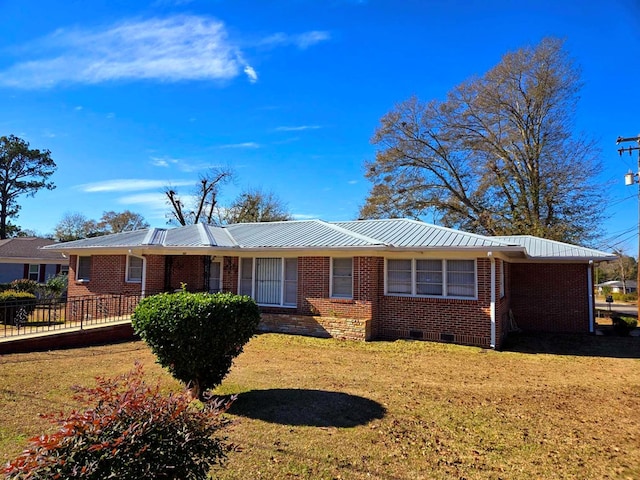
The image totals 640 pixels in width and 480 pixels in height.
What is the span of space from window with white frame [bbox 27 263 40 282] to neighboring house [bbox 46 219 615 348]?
1486cm

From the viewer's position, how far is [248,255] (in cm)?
1411

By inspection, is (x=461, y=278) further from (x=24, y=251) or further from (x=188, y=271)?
(x=24, y=251)

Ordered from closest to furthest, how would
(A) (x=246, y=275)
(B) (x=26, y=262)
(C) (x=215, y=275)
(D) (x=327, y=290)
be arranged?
(D) (x=327, y=290) < (A) (x=246, y=275) < (C) (x=215, y=275) < (B) (x=26, y=262)

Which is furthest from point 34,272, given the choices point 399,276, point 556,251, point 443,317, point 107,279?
point 556,251

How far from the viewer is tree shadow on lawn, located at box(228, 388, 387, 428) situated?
5.40 m

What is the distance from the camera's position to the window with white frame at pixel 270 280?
13.7 metres

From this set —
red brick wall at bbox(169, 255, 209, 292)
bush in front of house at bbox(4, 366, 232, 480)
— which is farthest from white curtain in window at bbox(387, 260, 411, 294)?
bush in front of house at bbox(4, 366, 232, 480)

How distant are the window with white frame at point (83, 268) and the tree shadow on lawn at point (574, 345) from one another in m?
15.6

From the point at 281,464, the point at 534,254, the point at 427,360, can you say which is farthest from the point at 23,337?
the point at 534,254

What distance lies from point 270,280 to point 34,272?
22607 mm

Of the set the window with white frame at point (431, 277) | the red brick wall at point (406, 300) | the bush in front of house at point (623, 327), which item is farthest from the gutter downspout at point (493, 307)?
the bush in front of house at point (623, 327)

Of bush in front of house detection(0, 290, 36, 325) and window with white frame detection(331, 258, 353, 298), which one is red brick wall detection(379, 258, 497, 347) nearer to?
window with white frame detection(331, 258, 353, 298)

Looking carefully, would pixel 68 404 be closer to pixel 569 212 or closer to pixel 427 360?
pixel 427 360

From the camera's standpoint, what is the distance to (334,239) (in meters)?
13.0
